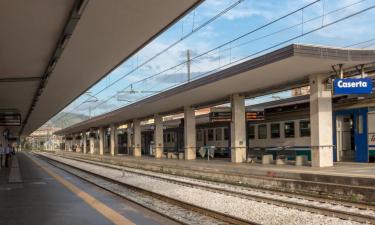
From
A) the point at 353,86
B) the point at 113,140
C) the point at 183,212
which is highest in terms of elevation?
the point at 353,86

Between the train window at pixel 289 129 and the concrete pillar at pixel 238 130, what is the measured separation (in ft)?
10.3

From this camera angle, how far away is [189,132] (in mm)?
36125

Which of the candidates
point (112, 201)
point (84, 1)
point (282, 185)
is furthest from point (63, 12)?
point (282, 185)

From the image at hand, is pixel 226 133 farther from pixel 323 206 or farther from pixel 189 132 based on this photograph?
pixel 323 206

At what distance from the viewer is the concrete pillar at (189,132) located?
35.9m

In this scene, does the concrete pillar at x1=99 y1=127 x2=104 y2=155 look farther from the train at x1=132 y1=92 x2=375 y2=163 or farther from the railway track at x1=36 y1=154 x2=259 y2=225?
the railway track at x1=36 y1=154 x2=259 y2=225

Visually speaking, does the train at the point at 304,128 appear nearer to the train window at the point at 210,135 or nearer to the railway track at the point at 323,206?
the train window at the point at 210,135

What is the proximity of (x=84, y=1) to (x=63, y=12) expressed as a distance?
1.15m

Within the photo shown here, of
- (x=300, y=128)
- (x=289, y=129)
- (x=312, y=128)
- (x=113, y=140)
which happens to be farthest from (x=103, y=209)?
(x=113, y=140)

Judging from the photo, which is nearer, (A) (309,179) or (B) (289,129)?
(A) (309,179)

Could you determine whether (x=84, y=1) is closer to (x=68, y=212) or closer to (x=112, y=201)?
(x=68, y=212)

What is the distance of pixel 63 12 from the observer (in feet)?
33.9

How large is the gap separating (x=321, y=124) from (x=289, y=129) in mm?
4508

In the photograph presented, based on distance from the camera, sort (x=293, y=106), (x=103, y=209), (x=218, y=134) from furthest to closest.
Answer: (x=218, y=134), (x=293, y=106), (x=103, y=209)
